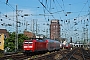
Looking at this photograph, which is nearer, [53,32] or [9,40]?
[9,40]

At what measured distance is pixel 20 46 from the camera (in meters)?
77.3

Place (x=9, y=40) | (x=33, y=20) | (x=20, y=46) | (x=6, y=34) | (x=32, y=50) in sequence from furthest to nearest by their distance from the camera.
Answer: (x=6, y=34), (x=9, y=40), (x=20, y=46), (x=33, y=20), (x=32, y=50)

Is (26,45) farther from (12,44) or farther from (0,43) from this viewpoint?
(0,43)

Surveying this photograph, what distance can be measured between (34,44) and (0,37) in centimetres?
4716

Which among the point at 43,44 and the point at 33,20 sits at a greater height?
the point at 33,20

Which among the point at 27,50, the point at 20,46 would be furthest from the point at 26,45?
the point at 20,46

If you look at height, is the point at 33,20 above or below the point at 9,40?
above

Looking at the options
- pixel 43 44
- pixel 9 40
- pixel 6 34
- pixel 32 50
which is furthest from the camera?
pixel 6 34

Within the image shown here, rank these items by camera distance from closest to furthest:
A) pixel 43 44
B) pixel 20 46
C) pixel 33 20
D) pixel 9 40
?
pixel 43 44
pixel 33 20
pixel 20 46
pixel 9 40

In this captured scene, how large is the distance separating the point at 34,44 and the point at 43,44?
27.8ft

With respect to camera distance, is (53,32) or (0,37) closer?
(0,37)

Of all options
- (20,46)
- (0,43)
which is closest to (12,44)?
(20,46)

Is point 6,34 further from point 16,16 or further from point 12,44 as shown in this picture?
point 16,16

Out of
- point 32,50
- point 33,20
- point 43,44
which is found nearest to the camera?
point 32,50
